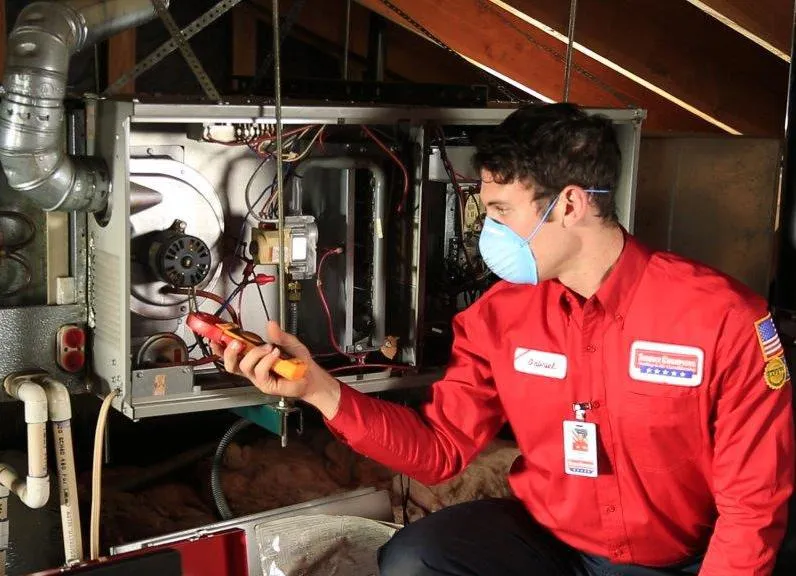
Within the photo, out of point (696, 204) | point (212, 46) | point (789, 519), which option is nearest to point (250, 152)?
point (789, 519)

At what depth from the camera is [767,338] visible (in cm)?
182

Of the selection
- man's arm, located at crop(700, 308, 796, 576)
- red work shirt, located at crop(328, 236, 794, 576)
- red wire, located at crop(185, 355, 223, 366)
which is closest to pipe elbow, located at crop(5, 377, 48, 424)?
red wire, located at crop(185, 355, 223, 366)

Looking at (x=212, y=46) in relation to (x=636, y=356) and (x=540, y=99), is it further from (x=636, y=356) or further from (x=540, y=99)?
(x=636, y=356)

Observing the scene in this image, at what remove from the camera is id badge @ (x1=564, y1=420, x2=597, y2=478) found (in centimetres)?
192

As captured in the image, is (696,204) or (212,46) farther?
(212,46)

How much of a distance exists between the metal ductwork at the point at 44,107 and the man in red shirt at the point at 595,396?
454 millimetres

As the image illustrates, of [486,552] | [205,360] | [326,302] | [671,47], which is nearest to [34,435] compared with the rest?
[205,360]

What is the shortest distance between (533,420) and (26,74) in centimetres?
107

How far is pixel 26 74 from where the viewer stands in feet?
6.16

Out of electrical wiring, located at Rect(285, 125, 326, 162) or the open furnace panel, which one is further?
electrical wiring, located at Rect(285, 125, 326, 162)

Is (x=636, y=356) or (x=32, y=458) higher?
(x=636, y=356)

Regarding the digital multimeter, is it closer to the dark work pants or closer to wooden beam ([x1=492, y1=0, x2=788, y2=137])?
the dark work pants

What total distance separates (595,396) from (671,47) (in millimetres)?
1543

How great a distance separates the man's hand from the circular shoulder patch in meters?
0.72
